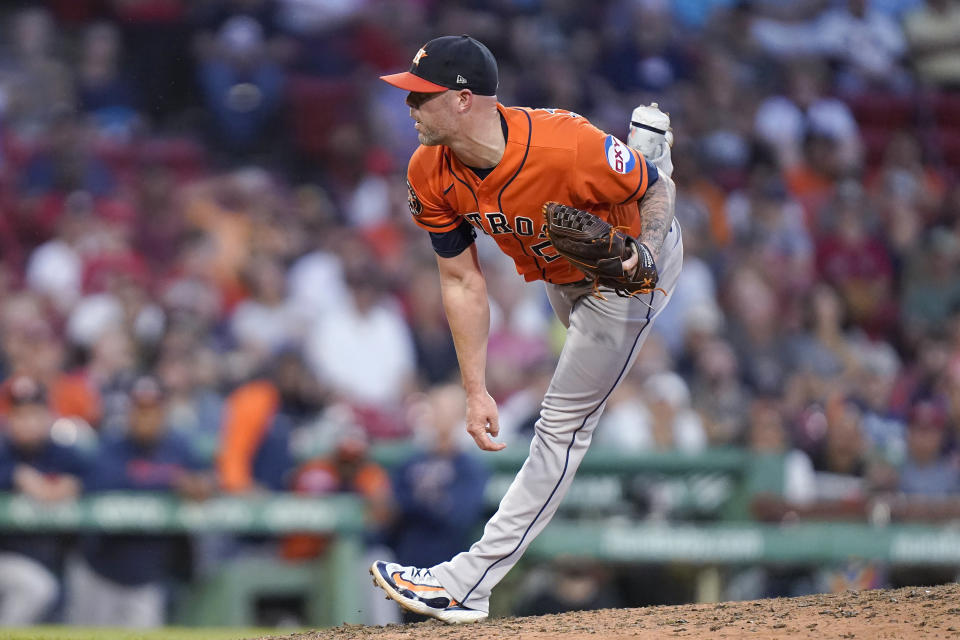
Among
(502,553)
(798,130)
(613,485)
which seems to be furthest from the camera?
(798,130)

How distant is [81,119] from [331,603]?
17.3 ft

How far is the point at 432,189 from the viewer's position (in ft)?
14.0

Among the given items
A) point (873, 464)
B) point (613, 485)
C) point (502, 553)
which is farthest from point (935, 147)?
point (502, 553)

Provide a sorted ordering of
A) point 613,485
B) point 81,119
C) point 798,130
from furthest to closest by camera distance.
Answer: point 798,130 < point 81,119 < point 613,485

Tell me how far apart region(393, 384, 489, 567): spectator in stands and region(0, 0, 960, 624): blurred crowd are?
17 millimetres

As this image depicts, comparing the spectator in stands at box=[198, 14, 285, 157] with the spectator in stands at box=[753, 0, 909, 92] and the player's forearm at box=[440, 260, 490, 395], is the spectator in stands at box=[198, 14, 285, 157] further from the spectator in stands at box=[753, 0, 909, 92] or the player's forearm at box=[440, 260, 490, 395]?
the player's forearm at box=[440, 260, 490, 395]

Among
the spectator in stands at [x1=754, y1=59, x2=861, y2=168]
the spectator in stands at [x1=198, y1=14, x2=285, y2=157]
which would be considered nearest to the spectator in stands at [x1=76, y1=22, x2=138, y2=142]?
the spectator in stands at [x1=198, y1=14, x2=285, y2=157]

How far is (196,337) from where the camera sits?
27.3ft

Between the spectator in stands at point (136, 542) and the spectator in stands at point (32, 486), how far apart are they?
4.4 inches

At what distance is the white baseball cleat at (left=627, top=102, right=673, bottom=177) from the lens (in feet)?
15.3

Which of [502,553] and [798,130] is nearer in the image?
[502,553]

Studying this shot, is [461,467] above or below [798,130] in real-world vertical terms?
below

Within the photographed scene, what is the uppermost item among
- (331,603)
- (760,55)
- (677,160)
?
(760,55)

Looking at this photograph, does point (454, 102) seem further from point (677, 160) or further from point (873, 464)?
point (677, 160)
